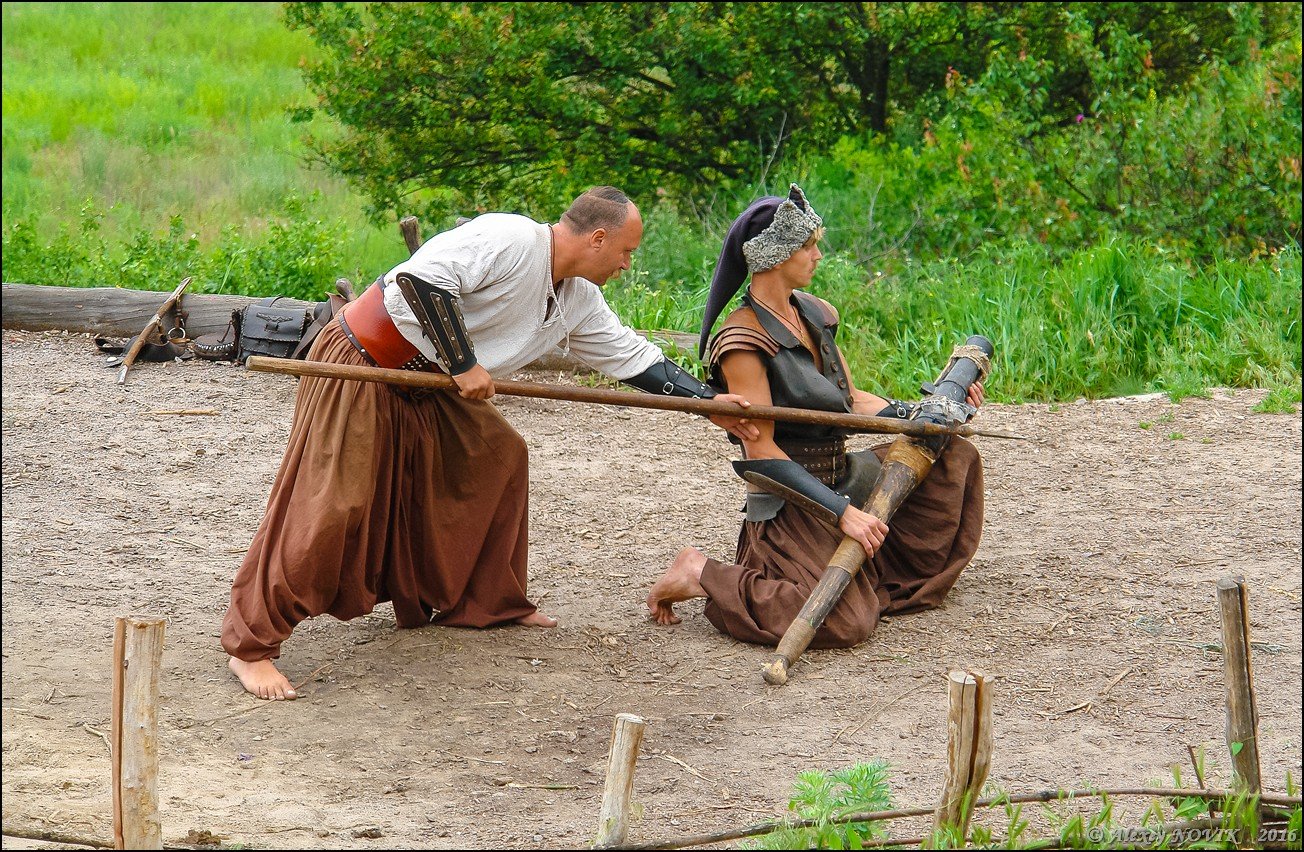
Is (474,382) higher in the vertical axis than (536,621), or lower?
higher

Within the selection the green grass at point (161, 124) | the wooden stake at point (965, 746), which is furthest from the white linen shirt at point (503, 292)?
the green grass at point (161, 124)

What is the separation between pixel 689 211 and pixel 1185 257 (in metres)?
3.52

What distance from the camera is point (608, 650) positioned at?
445cm

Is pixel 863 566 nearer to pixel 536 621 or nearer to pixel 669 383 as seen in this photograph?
pixel 669 383

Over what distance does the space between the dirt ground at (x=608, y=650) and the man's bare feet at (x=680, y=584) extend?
0.12 meters

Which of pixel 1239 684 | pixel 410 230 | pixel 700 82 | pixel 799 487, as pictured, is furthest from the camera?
pixel 700 82

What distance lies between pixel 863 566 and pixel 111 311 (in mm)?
4949

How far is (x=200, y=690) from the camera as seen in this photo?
401 cm

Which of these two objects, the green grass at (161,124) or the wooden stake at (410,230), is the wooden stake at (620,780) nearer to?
the wooden stake at (410,230)

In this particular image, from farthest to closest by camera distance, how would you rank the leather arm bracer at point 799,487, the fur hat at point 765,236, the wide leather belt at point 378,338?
the leather arm bracer at point 799,487, the fur hat at point 765,236, the wide leather belt at point 378,338

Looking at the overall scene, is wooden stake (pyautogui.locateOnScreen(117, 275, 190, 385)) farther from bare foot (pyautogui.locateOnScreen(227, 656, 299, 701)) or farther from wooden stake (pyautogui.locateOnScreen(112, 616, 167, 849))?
wooden stake (pyautogui.locateOnScreen(112, 616, 167, 849))

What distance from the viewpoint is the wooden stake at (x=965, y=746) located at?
2727 mm

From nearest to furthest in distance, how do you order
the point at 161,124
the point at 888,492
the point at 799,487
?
the point at 799,487, the point at 888,492, the point at 161,124

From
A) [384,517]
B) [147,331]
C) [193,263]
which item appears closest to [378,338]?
[384,517]
